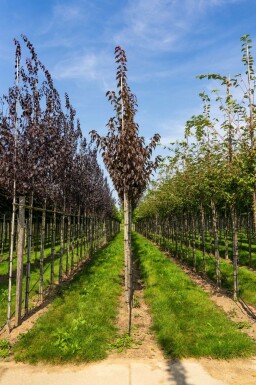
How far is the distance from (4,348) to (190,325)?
217 inches

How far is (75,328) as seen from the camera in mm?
9828

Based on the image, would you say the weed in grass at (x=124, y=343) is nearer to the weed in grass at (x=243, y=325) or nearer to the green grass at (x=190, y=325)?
the green grass at (x=190, y=325)

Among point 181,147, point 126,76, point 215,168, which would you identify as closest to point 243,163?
point 215,168

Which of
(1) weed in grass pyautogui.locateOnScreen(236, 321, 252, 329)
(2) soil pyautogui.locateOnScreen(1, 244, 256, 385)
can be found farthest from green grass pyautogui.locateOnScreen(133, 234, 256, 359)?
(2) soil pyautogui.locateOnScreen(1, 244, 256, 385)

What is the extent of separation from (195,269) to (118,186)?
40.2 ft

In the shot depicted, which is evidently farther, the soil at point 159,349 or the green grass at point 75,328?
the green grass at point 75,328

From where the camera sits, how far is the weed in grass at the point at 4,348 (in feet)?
28.5

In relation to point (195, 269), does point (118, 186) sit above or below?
above

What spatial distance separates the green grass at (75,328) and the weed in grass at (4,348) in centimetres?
23

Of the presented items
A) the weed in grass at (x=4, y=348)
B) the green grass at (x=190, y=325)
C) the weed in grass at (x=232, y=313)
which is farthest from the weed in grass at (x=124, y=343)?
the weed in grass at (x=232, y=313)

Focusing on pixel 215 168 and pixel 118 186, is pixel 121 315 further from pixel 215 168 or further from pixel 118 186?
pixel 215 168

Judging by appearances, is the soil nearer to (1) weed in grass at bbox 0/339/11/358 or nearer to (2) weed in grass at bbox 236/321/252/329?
(2) weed in grass at bbox 236/321/252/329

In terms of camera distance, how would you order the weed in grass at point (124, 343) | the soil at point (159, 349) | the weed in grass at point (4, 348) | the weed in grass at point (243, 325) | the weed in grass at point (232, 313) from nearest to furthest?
the soil at point (159, 349) < the weed in grass at point (4, 348) < the weed in grass at point (124, 343) < the weed in grass at point (243, 325) < the weed in grass at point (232, 313)

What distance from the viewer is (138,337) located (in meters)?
10.1
